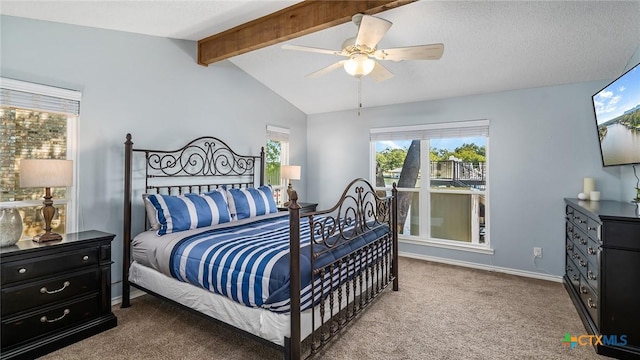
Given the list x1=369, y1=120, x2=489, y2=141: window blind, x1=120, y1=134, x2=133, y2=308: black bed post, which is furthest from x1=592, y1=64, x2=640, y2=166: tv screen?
x1=120, y1=134, x2=133, y2=308: black bed post

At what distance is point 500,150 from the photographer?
4.08 m

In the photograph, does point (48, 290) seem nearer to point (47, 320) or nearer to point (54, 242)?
point (47, 320)

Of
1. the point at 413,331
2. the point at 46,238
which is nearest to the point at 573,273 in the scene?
the point at 413,331

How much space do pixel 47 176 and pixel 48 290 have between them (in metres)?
0.84

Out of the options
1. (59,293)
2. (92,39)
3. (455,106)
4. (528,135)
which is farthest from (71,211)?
(528,135)

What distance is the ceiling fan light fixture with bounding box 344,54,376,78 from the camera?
2.53 meters

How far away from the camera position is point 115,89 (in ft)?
10.2

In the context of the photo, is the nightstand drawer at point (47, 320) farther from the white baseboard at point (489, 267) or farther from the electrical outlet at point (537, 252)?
the electrical outlet at point (537, 252)

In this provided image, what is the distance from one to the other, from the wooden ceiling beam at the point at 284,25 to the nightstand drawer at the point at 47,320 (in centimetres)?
272

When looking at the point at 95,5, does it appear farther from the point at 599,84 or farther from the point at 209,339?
the point at 599,84

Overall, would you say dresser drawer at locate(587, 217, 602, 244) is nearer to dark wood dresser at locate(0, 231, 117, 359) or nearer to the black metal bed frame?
the black metal bed frame

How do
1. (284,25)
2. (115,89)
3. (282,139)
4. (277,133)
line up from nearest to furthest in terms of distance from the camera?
(284,25), (115,89), (277,133), (282,139)

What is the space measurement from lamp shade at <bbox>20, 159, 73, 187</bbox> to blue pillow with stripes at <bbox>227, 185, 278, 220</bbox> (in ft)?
4.92

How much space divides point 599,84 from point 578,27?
3.97 ft
